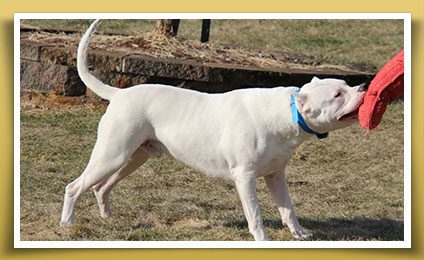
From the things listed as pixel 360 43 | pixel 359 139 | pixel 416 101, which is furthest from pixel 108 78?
pixel 360 43

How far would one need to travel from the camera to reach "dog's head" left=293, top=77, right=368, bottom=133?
556cm

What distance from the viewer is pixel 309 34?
1332 cm

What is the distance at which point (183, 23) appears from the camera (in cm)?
1343

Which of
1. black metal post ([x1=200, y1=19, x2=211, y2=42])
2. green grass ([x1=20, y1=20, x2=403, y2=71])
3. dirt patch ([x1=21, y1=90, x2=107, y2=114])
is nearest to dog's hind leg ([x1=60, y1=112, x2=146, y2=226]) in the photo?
dirt patch ([x1=21, y1=90, x2=107, y2=114])

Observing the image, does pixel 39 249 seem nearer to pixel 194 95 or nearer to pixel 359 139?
pixel 194 95

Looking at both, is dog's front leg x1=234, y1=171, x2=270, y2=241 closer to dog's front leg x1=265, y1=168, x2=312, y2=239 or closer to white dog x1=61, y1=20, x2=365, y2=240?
white dog x1=61, y1=20, x2=365, y2=240

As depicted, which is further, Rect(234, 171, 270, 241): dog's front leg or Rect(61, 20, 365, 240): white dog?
Rect(234, 171, 270, 241): dog's front leg

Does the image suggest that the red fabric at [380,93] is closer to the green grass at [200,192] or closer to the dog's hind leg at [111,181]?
the green grass at [200,192]

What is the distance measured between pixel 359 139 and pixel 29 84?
3.36m

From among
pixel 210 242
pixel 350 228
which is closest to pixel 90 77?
pixel 210 242

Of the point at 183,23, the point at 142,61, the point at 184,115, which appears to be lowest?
the point at 184,115

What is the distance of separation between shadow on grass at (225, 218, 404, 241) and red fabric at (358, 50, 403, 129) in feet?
3.52

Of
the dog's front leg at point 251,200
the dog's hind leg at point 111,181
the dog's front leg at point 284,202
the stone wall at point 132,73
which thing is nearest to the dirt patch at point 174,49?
the stone wall at point 132,73

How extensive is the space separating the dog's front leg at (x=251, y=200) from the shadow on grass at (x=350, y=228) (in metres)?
0.57
